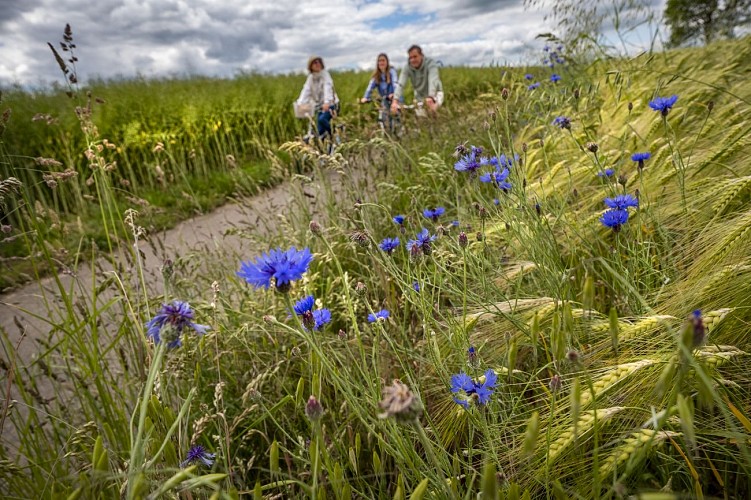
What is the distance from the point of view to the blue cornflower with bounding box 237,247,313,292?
94 cm

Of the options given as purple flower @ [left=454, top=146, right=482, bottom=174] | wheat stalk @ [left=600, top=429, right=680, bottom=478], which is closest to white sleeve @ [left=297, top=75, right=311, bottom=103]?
purple flower @ [left=454, top=146, right=482, bottom=174]

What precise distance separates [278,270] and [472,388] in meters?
0.49

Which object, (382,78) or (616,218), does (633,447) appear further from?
(382,78)

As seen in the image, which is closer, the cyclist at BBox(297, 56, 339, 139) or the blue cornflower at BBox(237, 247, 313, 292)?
the blue cornflower at BBox(237, 247, 313, 292)

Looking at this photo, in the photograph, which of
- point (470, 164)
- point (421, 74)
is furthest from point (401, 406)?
point (421, 74)

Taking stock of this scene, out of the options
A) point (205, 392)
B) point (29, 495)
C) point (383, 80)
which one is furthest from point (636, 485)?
point (383, 80)

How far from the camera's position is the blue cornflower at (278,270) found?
0.94 meters

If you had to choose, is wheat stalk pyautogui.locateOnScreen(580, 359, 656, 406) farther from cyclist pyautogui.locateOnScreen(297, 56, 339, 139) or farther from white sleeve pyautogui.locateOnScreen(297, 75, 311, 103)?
white sleeve pyautogui.locateOnScreen(297, 75, 311, 103)

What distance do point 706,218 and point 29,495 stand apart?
7.44 ft

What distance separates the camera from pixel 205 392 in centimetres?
184

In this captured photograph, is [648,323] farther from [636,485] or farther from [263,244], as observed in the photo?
[263,244]

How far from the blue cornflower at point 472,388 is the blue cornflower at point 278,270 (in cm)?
43

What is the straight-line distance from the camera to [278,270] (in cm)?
94

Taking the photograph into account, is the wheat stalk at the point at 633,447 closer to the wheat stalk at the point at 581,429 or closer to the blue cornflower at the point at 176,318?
the wheat stalk at the point at 581,429
